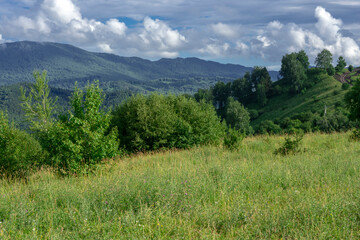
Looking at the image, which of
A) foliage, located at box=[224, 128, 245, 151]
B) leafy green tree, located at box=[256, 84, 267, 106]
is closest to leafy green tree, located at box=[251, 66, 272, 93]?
leafy green tree, located at box=[256, 84, 267, 106]

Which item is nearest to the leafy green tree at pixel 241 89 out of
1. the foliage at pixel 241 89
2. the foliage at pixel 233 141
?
the foliage at pixel 241 89

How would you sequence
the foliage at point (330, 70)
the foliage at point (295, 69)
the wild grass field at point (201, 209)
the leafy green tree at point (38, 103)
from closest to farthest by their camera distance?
1. the wild grass field at point (201, 209)
2. the leafy green tree at point (38, 103)
3. the foliage at point (295, 69)
4. the foliage at point (330, 70)

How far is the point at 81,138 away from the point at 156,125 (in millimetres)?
15522

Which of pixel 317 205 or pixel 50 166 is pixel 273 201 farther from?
pixel 50 166

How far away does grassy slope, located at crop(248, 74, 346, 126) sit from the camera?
102 meters

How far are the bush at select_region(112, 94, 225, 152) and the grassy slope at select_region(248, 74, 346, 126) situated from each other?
262 feet

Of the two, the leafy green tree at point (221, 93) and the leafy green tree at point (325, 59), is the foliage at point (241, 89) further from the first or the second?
the leafy green tree at point (325, 59)

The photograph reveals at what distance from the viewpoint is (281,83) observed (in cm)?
13988

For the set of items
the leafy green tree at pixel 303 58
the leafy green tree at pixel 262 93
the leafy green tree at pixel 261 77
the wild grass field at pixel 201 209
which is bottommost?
the wild grass field at pixel 201 209

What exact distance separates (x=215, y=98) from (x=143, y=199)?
142878 mm

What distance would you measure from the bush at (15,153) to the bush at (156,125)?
10.8m

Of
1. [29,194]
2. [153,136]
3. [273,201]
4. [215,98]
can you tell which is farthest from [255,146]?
[215,98]

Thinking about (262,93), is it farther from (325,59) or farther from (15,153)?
(15,153)

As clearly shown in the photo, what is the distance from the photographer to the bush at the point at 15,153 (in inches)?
605
